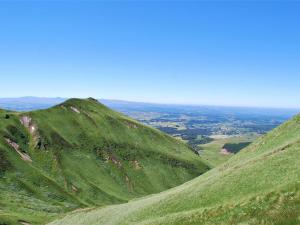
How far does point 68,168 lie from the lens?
162m

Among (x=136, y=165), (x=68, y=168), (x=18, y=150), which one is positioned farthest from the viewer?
(x=136, y=165)

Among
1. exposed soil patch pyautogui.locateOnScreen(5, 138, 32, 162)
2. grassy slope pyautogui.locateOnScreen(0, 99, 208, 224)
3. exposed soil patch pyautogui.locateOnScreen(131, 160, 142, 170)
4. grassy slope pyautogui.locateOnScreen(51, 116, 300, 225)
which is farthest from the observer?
exposed soil patch pyautogui.locateOnScreen(131, 160, 142, 170)

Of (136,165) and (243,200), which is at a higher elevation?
(243,200)

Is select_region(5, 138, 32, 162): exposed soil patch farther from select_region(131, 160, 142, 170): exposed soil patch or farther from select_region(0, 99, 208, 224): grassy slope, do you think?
select_region(131, 160, 142, 170): exposed soil patch

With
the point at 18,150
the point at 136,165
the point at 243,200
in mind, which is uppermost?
the point at 243,200

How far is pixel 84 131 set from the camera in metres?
192

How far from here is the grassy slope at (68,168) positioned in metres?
132

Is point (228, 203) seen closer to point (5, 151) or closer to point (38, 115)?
point (5, 151)

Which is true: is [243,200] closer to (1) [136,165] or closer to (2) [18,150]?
(2) [18,150]

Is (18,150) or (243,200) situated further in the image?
(18,150)

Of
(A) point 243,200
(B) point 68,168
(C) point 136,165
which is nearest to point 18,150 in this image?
(B) point 68,168

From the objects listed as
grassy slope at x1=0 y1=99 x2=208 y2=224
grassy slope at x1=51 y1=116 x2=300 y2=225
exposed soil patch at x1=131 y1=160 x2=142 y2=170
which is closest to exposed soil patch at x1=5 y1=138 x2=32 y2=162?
grassy slope at x1=0 y1=99 x2=208 y2=224

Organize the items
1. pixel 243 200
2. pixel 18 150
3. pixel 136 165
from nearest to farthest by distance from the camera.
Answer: pixel 243 200
pixel 18 150
pixel 136 165

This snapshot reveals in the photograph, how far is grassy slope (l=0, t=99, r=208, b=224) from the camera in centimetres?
13150
